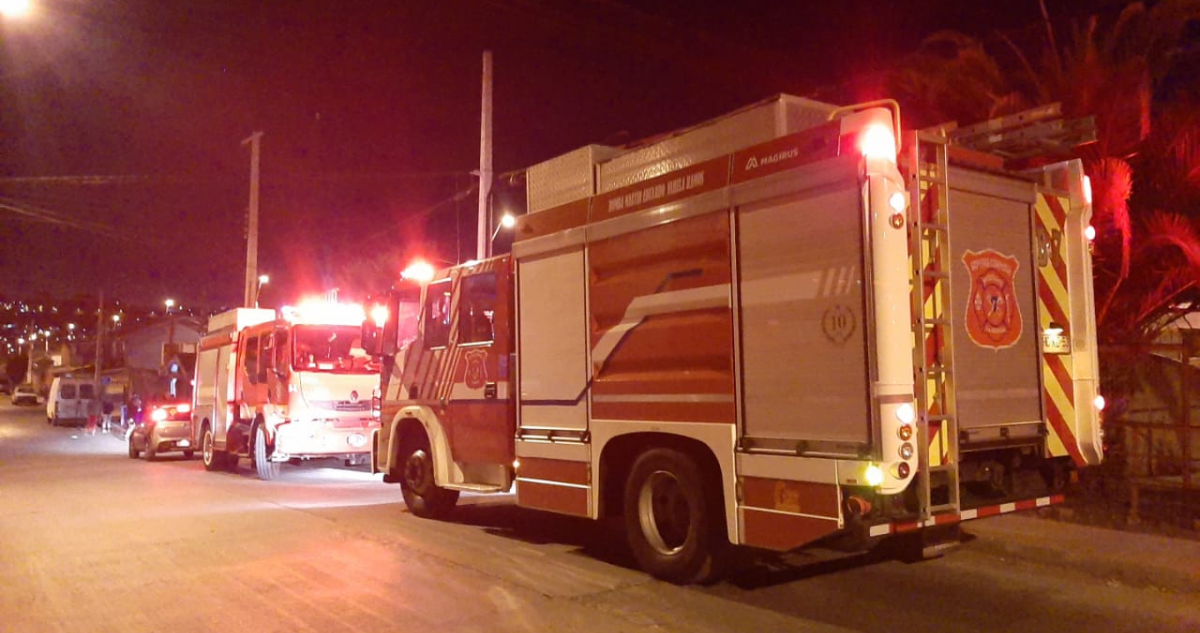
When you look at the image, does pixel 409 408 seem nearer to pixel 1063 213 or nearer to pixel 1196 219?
pixel 1063 213

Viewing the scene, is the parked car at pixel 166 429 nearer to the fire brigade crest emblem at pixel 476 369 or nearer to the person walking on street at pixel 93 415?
the fire brigade crest emblem at pixel 476 369

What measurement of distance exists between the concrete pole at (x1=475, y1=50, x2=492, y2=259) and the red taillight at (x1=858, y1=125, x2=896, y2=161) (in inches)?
401

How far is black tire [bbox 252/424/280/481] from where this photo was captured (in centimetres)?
1559

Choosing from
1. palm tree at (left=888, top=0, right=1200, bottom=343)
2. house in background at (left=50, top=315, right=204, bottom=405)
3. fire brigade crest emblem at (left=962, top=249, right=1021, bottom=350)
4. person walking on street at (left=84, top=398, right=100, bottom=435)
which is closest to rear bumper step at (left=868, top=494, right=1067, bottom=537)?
fire brigade crest emblem at (left=962, top=249, right=1021, bottom=350)

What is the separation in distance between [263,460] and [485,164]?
652cm

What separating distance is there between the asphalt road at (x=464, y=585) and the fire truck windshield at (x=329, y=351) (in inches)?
187

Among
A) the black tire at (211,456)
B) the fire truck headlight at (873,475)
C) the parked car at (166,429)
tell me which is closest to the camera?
the fire truck headlight at (873,475)

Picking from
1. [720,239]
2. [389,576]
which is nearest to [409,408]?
[389,576]

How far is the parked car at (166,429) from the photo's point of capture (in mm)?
20609

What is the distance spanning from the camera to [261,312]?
1805 cm

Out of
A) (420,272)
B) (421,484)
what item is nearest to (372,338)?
(420,272)

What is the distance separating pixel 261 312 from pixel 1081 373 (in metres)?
15.5

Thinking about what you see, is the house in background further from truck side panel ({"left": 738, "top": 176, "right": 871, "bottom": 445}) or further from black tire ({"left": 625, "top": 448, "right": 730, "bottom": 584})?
truck side panel ({"left": 738, "top": 176, "right": 871, "bottom": 445})

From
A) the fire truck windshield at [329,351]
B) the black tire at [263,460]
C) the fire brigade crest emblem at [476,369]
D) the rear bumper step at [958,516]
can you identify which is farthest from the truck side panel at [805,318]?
the black tire at [263,460]
